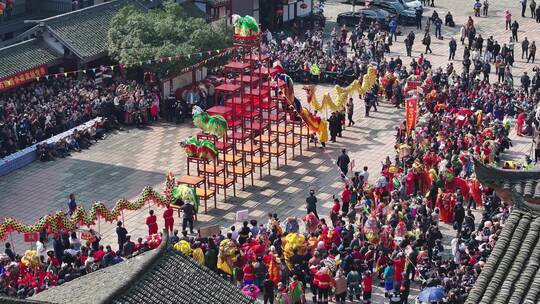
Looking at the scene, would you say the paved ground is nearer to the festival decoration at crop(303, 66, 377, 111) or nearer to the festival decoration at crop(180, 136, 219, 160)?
the festival decoration at crop(303, 66, 377, 111)

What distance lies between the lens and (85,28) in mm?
48844

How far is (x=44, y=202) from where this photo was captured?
125 feet

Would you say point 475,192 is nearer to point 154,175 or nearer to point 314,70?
point 154,175

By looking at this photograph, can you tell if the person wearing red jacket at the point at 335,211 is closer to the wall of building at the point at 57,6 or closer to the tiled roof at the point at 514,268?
the tiled roof at the point at 514,268

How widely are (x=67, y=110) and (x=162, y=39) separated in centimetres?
597

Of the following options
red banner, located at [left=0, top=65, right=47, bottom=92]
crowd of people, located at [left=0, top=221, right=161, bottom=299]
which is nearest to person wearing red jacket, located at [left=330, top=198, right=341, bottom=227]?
crowd of people, located at [left=0, top=221, right=161, bottom=299]

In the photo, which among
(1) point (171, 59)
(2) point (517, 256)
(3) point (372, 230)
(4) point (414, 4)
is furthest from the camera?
(4) point (414, 4)

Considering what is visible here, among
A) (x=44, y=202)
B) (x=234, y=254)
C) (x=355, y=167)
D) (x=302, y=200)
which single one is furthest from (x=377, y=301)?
(x=44, y=202)

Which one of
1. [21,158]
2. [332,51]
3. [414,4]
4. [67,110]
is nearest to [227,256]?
[21,158]

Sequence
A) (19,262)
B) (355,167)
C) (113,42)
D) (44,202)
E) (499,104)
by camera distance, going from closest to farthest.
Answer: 1. (19,262)
2. (44,202)
3. (355,167)
4. (499,104)
5. (113,42)

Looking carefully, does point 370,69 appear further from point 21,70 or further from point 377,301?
point 377,301

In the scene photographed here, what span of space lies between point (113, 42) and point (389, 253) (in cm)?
2162

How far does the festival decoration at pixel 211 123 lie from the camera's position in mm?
36594

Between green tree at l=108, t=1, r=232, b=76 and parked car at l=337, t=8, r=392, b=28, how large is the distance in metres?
15.0
